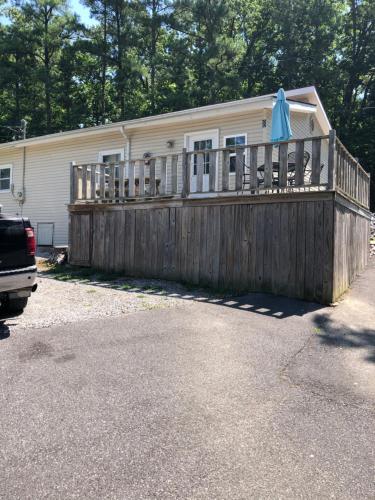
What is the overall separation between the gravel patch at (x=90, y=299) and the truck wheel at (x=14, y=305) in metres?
0.12

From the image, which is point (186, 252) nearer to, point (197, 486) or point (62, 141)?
point (197, 486)

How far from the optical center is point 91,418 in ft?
9.28

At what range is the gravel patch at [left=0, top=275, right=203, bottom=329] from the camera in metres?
5.35

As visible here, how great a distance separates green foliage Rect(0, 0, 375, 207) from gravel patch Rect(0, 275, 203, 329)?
18593 mm

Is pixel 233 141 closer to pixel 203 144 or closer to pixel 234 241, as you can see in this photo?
pixel 203 144

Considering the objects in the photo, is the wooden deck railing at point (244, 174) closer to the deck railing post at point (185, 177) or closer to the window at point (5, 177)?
the deck railing post at point (185, 177)

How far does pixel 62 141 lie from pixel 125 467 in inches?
522

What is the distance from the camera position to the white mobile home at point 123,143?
1062 cm

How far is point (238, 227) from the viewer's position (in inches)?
281

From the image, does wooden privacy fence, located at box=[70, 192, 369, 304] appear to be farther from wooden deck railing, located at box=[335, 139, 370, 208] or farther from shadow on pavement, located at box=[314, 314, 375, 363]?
shadow on pavement, located at box=[314, 314, 375, 363]

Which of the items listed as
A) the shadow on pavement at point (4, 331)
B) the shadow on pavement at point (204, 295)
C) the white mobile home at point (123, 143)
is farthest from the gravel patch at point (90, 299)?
the white mobile home at point (123, 143)

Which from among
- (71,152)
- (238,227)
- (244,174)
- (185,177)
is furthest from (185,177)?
(71,152)

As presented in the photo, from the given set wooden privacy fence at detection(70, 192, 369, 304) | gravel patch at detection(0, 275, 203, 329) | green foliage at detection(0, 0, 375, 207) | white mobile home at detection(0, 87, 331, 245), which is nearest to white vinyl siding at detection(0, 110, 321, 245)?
white mobile home at detection(0, 87, 331, 245)

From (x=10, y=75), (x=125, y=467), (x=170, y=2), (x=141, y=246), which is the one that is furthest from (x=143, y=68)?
(x=125, y=467)
